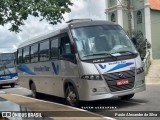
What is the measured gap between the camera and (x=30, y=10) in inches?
459

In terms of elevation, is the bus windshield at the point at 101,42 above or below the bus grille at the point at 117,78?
above

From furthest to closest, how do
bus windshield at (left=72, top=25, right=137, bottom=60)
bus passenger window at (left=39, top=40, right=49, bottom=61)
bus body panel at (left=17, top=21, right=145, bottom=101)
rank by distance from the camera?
bus passenger window at (left=39, top=40, right=49, bottom=61)
bus windshield at (left=72, top=25, right=137, bottom=60)
bus body panel at (left=17, top=21, right=145, bottom=101)

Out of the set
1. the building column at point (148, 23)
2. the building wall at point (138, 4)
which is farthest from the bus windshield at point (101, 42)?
the building wall at point (138, 4)

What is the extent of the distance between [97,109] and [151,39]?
3349 centimetres

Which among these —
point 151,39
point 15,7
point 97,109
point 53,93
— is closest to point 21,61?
point 53,93

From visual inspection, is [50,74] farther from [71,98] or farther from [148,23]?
[148,23]

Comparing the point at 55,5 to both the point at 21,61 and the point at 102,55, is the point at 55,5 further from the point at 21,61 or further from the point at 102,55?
the point at 21,61

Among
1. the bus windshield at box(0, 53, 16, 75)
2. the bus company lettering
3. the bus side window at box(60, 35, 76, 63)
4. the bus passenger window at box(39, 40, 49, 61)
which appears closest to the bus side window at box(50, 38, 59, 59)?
the bus side window at box(60, 35, 76, 63)

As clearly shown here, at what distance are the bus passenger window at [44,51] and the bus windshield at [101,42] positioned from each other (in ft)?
8.73

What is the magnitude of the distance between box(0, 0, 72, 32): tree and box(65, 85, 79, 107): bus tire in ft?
8.50

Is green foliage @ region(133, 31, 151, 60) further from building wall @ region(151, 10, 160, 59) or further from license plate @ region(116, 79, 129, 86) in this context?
license plate @ region(116, 79, 129, 86)

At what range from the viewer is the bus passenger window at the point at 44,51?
1378 centimetres

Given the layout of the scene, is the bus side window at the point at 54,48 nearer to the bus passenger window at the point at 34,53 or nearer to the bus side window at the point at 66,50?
the bus side window at the point at 66,50

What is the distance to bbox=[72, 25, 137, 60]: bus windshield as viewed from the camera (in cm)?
1085
